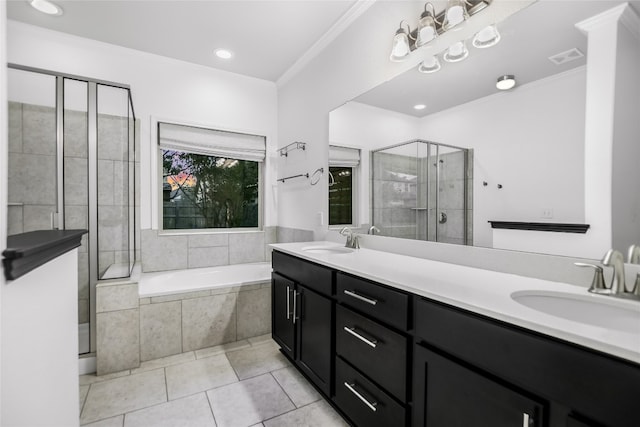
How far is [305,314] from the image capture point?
197 centimetres

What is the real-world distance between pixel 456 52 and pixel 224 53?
2200 mm

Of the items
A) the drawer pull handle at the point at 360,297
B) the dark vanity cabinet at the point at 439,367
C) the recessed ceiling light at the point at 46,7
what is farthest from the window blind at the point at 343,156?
the recessed ceiling light at the point at 46,7

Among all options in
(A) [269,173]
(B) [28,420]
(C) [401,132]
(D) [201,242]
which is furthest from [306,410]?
(A) [269,173]

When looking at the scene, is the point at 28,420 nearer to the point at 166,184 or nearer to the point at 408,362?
the point at 408,362

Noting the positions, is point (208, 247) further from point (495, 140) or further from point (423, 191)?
point (495, 140)

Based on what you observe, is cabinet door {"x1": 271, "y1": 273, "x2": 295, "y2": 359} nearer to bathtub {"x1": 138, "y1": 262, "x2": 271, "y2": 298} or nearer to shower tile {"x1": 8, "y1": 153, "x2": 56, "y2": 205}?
bathtub {"x1": 138, "y1": 262, "x2": 271, "y2": 298}

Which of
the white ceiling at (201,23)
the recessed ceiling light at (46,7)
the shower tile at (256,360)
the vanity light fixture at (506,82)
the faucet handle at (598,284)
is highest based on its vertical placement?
the white ceiling at (201,23)

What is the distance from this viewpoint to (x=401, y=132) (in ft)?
6.48

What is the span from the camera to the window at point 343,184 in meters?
2.42

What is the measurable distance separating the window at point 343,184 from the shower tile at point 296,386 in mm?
1181

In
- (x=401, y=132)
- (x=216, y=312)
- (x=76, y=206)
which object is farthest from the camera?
(x=216, y=312)

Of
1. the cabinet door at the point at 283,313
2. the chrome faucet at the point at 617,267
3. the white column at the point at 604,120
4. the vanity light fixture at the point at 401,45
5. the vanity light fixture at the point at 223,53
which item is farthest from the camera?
the vanity light fixture at the point at 223,53

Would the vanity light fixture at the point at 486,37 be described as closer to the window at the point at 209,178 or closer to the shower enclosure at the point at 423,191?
the shower enclosure at the point at 423,191

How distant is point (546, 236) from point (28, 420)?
69.3 inches
